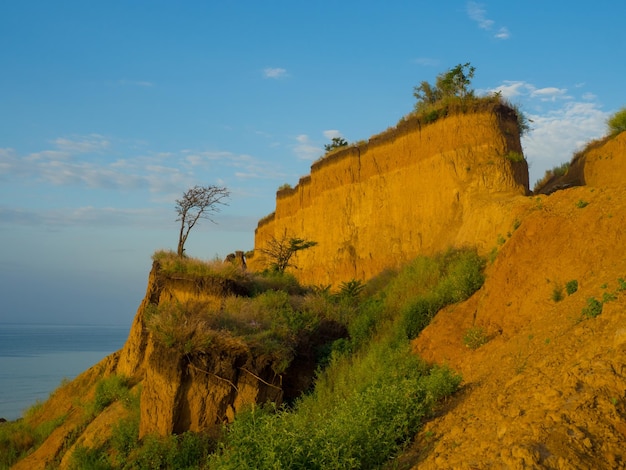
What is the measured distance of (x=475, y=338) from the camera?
10891mm

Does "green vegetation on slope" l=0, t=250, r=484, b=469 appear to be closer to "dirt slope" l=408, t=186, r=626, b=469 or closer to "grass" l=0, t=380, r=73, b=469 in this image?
"dirt slope" l=408, t=186, r=626, b=469

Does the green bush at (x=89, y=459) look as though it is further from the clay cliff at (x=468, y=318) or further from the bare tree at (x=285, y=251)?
the bare tree at (x=285, y=251)

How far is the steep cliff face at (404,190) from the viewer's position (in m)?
17.7

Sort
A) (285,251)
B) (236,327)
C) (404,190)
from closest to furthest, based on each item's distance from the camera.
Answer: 1. (236,327)
2. (404,190)
3. (285,251)

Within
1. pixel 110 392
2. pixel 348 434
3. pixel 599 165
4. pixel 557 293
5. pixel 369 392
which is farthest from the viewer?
pixel 599 165

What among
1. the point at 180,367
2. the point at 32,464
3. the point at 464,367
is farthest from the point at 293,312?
the point at 32,464

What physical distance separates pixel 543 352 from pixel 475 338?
9.00ft

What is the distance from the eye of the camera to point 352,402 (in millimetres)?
8320

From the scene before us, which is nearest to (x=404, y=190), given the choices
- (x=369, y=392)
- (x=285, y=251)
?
(x=285, y=251)

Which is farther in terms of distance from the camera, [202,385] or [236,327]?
[236,327]

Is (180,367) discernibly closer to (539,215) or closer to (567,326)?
(567,326)

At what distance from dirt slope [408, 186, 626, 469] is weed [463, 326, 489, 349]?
111 mm

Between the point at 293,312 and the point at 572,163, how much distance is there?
12094 millimetres

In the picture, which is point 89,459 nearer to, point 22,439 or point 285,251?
point 22,439
